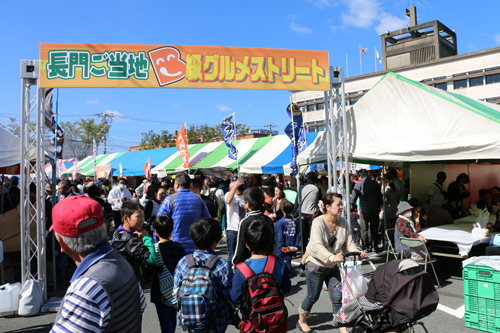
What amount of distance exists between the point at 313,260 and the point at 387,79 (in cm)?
454

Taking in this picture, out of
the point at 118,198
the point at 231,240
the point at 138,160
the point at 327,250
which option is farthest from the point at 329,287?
the point at 138,160

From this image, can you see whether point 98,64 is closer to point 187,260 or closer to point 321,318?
point 187,260

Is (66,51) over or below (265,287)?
over

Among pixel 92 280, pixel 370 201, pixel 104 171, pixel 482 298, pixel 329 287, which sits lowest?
pixel 482 298

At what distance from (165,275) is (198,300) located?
89 centimetres

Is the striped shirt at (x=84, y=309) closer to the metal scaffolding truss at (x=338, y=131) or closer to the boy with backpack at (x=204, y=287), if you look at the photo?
the boy with backpack at (x=204, y=287)

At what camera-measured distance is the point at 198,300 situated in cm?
250

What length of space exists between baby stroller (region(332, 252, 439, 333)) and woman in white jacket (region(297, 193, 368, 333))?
0.60 meters

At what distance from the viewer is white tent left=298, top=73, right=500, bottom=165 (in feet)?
18.9

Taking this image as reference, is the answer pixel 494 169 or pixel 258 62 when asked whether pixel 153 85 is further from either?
pixel 494 169

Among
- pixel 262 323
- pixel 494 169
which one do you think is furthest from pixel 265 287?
pixel 494 169

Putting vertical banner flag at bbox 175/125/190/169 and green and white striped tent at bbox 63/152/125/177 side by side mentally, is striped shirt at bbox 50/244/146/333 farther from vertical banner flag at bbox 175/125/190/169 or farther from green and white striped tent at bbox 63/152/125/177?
green and white striped tent at bbox 63/152/125/177

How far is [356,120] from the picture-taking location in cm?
711

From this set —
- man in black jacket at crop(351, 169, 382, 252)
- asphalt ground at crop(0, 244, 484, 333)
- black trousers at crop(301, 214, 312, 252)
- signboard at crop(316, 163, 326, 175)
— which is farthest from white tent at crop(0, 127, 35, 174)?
signboard at crop(316, 163, 326, 175)
